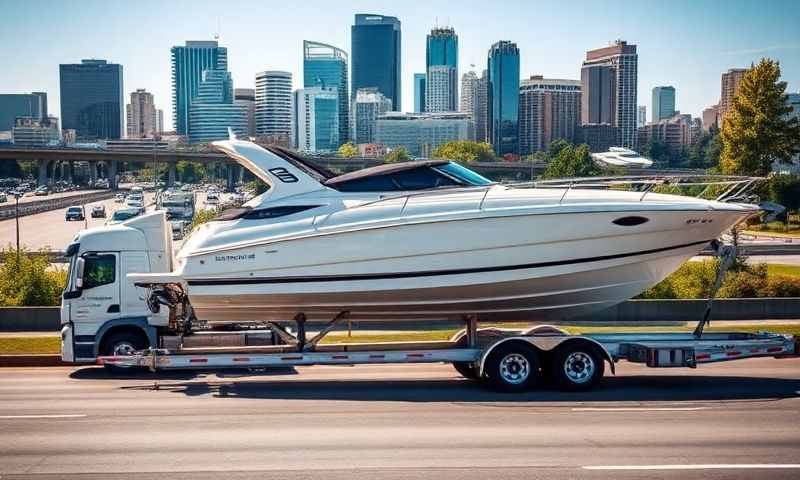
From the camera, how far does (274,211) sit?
16.6 meters

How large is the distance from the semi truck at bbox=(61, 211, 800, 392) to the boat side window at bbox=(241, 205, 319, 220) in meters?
1.88

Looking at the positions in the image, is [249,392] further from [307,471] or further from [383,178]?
[307,471]

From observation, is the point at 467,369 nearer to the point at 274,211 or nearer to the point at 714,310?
the point at 274,211

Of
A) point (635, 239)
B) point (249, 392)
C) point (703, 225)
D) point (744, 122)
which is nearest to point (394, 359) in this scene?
point (249, 392)

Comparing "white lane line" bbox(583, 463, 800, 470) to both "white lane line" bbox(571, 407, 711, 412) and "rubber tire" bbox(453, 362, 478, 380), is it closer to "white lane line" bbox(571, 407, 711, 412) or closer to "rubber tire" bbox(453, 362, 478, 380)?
"white lane line" bbox(571, 407, 711, 412)

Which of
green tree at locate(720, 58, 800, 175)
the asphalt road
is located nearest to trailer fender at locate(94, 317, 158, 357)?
the asphalt road

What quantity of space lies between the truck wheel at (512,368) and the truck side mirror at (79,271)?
7.88 metres

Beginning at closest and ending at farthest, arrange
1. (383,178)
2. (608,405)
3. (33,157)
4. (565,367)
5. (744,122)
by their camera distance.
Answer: (608,405) < (565,367) < (383,178) < (744,122) < (33,157)

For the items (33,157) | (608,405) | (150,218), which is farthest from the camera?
(33,157)

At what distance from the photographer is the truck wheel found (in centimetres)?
1512

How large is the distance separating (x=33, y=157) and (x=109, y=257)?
5220 inches

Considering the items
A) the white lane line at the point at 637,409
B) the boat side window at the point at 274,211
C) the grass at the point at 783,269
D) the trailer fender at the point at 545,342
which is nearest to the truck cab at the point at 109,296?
the boat side window at the point at 274,211

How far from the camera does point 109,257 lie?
18.0 m

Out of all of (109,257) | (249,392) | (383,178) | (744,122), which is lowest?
(249,392)
